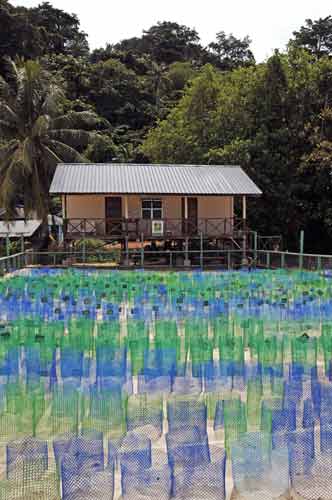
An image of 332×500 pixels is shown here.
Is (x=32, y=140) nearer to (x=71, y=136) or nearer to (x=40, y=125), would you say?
(x=40, y=125)

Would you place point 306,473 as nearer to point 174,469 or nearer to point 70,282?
point 174,469

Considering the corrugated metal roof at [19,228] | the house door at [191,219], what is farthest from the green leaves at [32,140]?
the house door at [191,219]

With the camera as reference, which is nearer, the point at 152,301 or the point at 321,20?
the point at 152,301

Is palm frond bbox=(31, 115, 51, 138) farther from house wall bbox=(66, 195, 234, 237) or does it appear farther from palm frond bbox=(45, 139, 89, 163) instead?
house wall bbox=(66, 195, 234, 237)

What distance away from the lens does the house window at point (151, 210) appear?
27127 millimetres

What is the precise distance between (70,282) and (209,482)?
43.2 ft

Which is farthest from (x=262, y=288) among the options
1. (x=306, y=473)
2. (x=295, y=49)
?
(x=295, y=49)

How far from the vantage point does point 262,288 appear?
15125 mm

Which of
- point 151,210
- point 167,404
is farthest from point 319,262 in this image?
point 167,404

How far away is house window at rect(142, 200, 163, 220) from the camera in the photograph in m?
27.1

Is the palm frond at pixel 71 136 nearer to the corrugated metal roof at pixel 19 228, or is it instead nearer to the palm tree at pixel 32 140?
the palm tree at pixel 32 140

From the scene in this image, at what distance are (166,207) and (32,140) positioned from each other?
718 centimetres

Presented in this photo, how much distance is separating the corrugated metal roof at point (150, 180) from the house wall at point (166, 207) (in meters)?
1.04

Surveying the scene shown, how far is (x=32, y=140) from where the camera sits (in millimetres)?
26938
